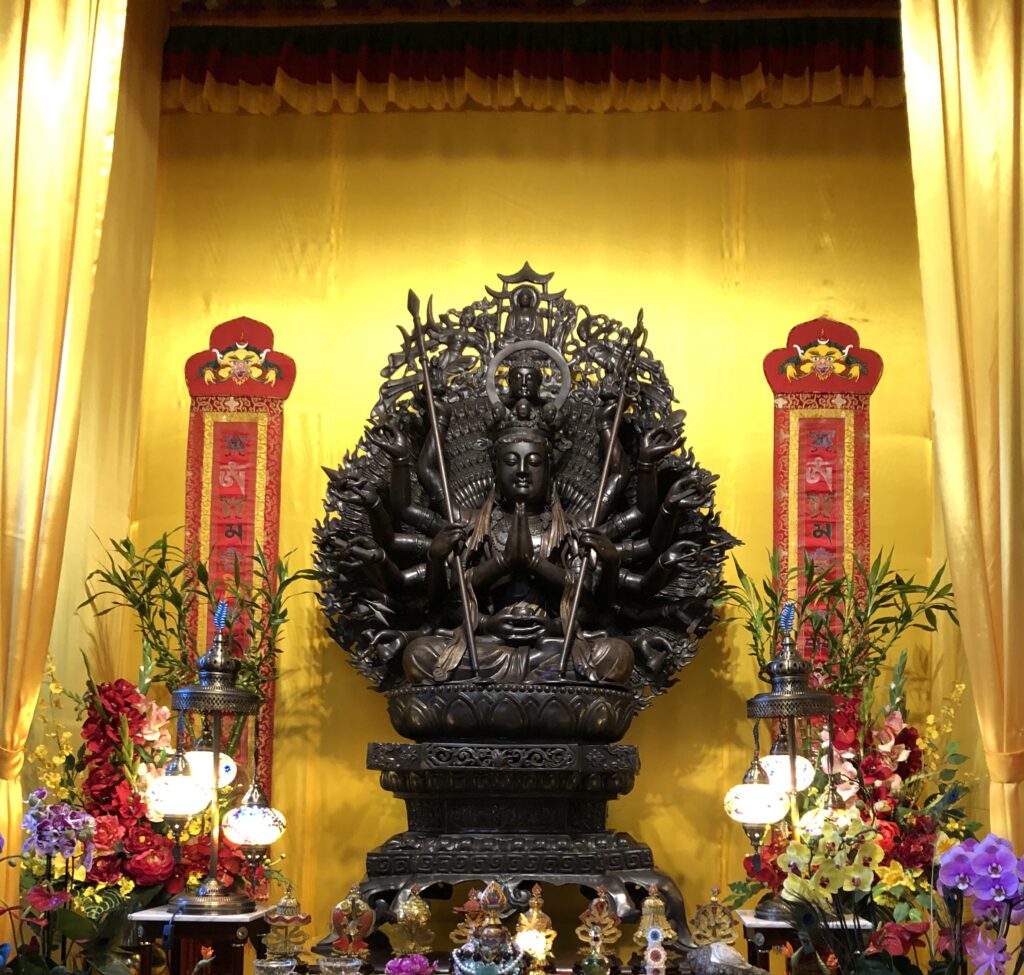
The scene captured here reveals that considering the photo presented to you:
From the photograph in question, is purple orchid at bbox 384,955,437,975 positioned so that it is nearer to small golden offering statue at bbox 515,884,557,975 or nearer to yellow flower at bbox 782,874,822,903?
small golden offering statue at bbox 515,884,557,975

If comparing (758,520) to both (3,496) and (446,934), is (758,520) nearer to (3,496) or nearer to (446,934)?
(446,934)

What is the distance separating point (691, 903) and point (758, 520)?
1.51 m

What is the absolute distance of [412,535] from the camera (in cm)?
612

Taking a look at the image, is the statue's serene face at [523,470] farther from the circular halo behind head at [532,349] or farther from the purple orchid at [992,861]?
the purple orchid at [992,861]

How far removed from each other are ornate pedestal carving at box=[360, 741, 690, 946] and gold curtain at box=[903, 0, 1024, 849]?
139 cm

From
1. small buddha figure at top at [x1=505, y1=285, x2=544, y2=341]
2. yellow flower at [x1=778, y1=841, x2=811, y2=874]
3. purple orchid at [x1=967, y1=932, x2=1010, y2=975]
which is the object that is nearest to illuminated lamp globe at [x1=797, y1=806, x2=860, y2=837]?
yellow flower at [x1=778, y1=841, x2=811, y2=874]

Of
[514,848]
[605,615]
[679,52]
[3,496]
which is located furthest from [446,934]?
[679,52]

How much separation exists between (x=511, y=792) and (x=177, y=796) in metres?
1.18

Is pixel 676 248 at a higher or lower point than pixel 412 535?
higher

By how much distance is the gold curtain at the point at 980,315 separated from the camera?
14.7 feet

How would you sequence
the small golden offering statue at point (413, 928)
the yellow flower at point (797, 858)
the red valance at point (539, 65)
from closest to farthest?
the yellow flower at point (797, 858) → the small golden offering statue at point (413, 928) → the red valance at point (539, 65)

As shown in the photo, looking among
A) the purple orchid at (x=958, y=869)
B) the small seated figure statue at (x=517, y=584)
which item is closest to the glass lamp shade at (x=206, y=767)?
the small seated figure statue at (x=517, y=584)

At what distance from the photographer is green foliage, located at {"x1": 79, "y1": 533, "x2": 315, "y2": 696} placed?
6121 mm

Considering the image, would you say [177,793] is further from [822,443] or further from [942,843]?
[822,443]
